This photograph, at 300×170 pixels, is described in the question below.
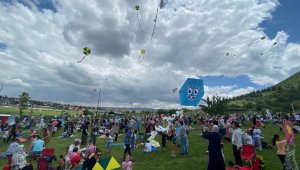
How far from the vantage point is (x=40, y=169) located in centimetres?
1009

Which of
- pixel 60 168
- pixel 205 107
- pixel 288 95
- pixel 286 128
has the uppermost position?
pixel 288 95

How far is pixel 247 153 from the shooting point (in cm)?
1083

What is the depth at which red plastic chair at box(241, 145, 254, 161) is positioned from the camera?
35.2ft

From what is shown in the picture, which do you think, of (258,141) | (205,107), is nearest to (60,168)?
(258,141)

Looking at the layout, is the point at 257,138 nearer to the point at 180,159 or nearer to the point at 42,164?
the point at 180,159

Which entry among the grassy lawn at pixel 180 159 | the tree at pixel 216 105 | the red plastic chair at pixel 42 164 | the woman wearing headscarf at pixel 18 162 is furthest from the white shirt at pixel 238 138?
the tree at pixel 216 105

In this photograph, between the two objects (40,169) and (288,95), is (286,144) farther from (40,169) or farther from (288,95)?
(288,95)

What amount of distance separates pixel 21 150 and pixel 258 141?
A: 13146mm

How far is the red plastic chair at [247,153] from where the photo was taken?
10.7 metres

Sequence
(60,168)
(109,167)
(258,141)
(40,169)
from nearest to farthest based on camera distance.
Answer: (109,167), (40,169), (60,168), (258,141)

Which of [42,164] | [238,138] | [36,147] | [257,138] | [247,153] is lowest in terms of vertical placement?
[42,164]

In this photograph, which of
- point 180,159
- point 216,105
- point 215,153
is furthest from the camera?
point 216,105

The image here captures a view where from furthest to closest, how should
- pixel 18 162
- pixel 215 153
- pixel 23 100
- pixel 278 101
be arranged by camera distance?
pixel 278 101 < pixel 23 100 < pixel 18 162 < pixel 215 153

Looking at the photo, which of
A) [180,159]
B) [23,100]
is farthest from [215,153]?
[23,100]
